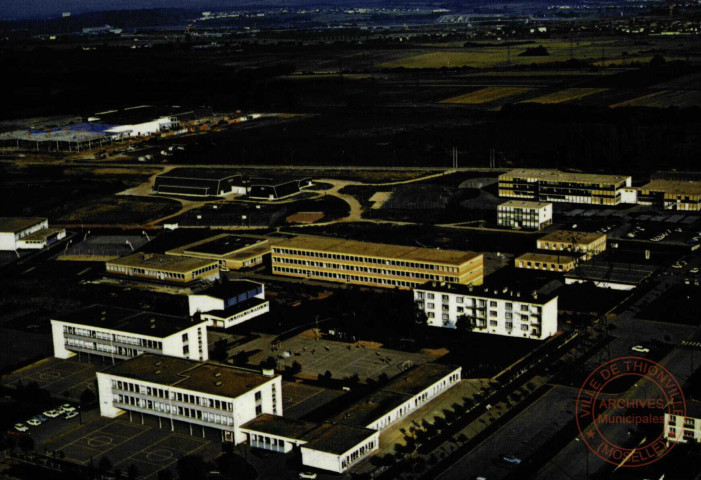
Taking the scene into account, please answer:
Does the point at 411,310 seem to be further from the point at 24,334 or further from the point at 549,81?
the point at 549,81

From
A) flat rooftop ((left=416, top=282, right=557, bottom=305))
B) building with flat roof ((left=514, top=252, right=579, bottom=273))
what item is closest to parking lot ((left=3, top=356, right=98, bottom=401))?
flat rooftop ((left=416, top=282, right=557, bottom=305))

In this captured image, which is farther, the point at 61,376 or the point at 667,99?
the point at 667,99

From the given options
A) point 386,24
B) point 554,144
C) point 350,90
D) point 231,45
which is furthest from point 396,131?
point 386,24

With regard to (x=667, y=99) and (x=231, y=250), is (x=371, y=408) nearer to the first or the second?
(x=231, y=250)

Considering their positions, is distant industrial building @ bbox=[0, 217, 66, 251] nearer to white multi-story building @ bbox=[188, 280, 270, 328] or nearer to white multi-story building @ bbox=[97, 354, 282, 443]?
white multi-story building @ bbox=[188, 280, 270, 328]

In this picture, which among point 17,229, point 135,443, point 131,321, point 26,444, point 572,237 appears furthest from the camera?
point 17,229

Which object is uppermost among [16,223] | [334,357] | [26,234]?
[16,223]

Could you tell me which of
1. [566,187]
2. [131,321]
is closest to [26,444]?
[131,321]

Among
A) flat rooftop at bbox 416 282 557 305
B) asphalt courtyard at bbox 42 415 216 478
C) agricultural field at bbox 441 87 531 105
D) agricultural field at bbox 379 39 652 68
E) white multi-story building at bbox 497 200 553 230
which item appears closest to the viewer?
asphalt courtyard at bbox 42 415 216 478
